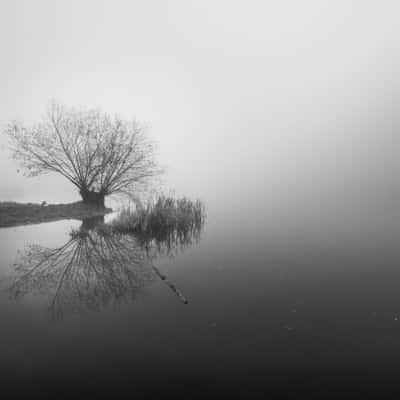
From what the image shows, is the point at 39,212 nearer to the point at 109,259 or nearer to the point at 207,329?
the point at 109,259

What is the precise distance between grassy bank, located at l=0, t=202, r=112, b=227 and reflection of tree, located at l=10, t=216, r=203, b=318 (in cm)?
916

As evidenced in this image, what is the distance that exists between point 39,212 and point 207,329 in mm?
23267

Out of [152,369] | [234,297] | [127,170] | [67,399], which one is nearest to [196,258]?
[234,297]

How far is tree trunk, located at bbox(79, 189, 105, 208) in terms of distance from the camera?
96.4ft

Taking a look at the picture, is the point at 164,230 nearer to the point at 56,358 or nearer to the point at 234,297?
the point at 234,297

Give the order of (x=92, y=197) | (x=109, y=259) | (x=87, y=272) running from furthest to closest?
(x=92, y=197)
(x=109, y=259)
(x=87, y=272)

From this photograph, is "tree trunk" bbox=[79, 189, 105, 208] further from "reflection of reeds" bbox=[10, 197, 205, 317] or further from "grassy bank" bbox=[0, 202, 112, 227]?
"reflection of reeds" bbox=[10, 197, 205, 317]

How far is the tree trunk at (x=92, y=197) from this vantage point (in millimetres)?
29375

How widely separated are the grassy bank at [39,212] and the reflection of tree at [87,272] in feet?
30.1

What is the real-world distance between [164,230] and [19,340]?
12.1 m

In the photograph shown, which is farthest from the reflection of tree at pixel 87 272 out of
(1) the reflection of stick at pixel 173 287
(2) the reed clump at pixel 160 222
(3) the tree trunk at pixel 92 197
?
(3) the tree trunk at pixel 92 197

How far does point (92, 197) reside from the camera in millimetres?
29641

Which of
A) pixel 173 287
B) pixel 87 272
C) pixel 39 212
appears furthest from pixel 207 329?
pixel 39 212

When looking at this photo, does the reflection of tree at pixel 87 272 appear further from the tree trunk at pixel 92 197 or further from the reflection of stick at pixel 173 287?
the tree trunk at pixel 92 197
